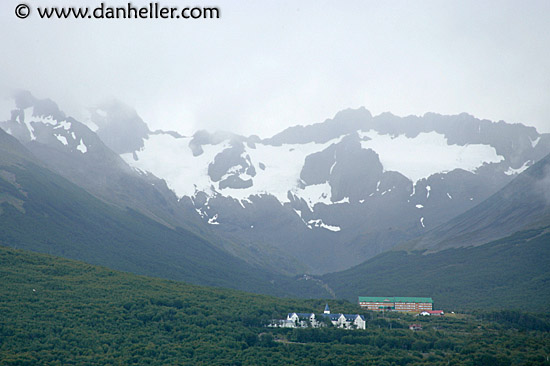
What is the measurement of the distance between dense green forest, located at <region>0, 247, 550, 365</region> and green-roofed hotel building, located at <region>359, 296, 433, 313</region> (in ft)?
132

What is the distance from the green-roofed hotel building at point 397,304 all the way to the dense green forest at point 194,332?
4032 cm

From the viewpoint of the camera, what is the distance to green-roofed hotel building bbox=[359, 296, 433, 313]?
168 meters

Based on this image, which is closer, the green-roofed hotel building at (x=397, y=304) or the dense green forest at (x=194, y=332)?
the dense green forest at (x=194, y=332)

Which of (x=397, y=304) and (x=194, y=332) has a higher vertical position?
(x=397, y=304)

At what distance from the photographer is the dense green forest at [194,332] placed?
86.7 meters

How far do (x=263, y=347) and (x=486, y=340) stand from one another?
3324 centimetres

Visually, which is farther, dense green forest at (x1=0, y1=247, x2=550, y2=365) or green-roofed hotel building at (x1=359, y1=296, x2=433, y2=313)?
green-roofed hotel building at (x1=359, y1=296, x2=433, y2=313)

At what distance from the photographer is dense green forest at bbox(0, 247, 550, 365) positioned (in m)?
86.7

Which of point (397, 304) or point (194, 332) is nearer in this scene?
point (194, 332)

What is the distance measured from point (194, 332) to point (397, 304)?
86581mm

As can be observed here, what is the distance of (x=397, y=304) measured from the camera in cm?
17300

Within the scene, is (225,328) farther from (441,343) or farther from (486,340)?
(486,340)

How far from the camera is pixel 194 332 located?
98.8 metres

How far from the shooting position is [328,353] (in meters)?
92.1
